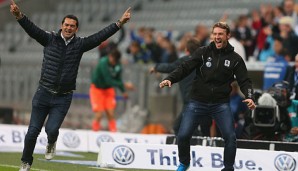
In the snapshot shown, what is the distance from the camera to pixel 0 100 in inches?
993

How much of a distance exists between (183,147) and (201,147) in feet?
4.84

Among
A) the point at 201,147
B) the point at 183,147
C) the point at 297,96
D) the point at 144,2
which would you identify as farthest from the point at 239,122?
the point at 144,2

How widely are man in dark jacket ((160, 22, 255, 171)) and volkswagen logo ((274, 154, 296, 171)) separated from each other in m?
1.47

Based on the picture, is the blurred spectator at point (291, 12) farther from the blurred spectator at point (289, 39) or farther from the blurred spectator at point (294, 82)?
the blurred spectator at point (294, 82)

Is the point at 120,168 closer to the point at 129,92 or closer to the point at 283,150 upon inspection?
the point at 283,150

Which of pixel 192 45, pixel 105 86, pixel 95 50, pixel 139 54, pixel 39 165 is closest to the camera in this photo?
pixel 39 165

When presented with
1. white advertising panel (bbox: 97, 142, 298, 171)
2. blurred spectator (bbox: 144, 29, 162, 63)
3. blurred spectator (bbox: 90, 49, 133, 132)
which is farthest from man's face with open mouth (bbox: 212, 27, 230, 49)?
blurred spectator (bbox: 144, 29, 162, 63)

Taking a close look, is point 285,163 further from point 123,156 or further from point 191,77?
point 191,77

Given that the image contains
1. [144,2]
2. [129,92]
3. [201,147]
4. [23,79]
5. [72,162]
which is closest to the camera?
[201,147]

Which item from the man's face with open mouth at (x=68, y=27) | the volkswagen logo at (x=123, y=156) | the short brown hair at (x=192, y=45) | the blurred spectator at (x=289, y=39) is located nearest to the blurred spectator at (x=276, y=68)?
the blurred spectator at (x=289, y=39)

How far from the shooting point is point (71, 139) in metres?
18.4

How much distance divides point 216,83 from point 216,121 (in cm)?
52

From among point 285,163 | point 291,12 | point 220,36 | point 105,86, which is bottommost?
point 285,163

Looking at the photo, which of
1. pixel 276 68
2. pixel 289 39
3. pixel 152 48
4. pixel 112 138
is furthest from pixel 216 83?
pixel 152 48
